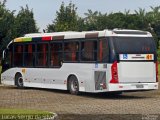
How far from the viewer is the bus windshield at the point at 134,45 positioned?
71.6 feet

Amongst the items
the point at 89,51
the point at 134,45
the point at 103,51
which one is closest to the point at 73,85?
the point at 89,51

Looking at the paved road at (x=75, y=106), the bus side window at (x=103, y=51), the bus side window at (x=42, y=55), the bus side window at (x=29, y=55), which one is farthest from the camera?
the bus side window at (x=29, y=55)

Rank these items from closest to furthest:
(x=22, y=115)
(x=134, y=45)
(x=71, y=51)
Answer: (x=22, y=115), (x=134, y=45), (x=71, y=51)

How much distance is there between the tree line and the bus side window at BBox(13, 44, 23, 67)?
16076 millimetres

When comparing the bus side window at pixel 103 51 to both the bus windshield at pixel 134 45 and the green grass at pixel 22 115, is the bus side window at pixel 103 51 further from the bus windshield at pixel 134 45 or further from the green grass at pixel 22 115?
the green grass at pixel 22 115

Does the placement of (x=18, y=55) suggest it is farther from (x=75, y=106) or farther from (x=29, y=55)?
(x=75, y=106)

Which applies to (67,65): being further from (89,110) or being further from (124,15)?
(124,15)

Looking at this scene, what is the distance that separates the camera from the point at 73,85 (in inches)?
942

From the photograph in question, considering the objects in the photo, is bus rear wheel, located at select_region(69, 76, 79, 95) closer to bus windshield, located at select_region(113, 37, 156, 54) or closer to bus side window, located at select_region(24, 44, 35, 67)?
bus windshield, located at select_region(113, 37, 156, 54)

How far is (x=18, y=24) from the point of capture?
6003cm

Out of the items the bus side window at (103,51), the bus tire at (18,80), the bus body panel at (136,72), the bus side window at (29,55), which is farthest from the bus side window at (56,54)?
the bus body panel at (136,72)

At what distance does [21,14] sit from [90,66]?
45980 millimetres

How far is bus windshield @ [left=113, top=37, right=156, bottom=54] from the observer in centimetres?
2183

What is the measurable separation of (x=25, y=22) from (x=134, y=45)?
44311mm
